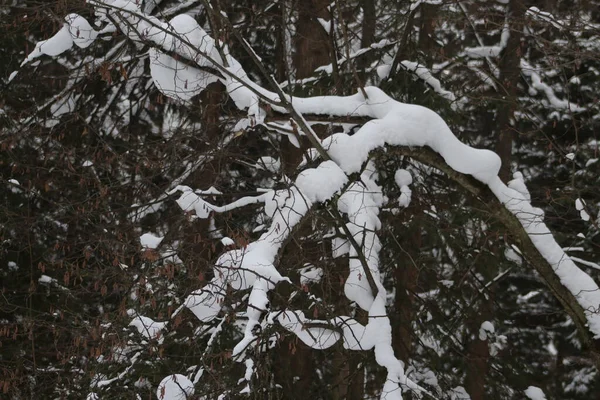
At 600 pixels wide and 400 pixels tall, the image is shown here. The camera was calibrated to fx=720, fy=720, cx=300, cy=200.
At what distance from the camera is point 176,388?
4633 mm

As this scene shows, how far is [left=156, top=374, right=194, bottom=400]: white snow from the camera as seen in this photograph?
178 inches

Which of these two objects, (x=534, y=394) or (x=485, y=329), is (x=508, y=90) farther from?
(x=534, y=394)

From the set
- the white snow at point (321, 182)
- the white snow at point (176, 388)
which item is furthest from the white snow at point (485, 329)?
the white snow at point (176, 388)

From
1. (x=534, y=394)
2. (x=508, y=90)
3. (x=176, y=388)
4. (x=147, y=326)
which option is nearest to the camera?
(x=176, y=388)

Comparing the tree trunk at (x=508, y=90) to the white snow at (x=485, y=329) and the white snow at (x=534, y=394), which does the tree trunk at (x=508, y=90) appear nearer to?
the white snow at (x=485, y=329)

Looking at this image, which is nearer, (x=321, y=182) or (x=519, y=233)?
(x=321, y=182)

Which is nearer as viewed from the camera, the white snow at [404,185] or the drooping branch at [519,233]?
the drooping branch at [519,233]

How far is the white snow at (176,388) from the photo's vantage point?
14.8ft

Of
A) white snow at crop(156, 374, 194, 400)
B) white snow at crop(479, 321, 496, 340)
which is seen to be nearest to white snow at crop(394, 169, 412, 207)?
white snow at crop(479, 321, 496, 340)

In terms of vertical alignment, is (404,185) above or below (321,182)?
above

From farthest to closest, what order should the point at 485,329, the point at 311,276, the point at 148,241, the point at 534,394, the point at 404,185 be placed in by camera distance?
the point at 485,329 → the point at 534,394 → the point at 404,185 → the point at 311,276 → the point at 148,241

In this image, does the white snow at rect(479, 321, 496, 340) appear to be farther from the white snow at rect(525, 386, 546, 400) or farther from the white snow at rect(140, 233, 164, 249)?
the white snow at rect(140, 233, 164, 249)

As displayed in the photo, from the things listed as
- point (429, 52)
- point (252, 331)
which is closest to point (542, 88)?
point (429, 52)

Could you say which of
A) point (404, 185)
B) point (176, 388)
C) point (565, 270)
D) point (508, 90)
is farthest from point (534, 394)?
point (176, 388)
